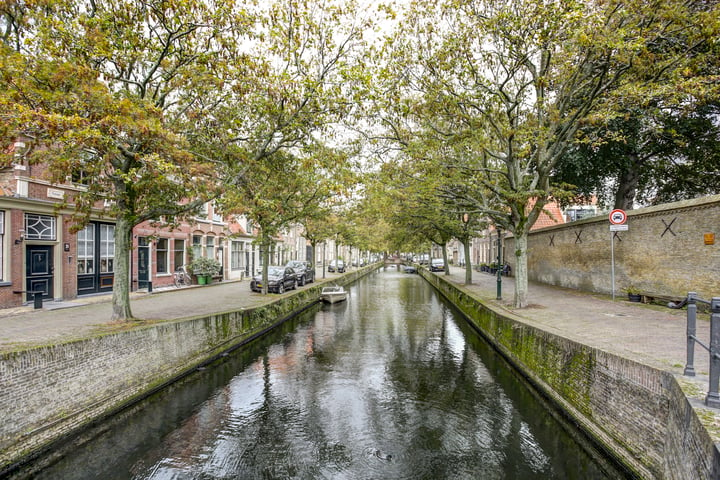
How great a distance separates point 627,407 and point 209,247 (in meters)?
25.7

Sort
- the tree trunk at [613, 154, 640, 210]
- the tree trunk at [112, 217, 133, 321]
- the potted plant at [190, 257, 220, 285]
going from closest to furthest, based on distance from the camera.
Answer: the tree trunk at [112, 217, 133, 321] < the tree trunk at [613, 154, 640, 210] < the potted plant at [190, 257, 220, 285]

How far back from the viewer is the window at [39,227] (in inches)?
538

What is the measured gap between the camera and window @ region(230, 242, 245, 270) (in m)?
29.8

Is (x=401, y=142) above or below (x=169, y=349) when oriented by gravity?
above

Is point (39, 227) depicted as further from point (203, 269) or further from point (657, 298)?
point (657, 298)

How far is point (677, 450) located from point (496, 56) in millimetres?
9893

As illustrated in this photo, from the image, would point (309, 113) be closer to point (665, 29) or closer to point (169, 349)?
point (169, 349)

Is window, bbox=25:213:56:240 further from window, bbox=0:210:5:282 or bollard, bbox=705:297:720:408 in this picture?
bollard, bbox=705:297:720:408

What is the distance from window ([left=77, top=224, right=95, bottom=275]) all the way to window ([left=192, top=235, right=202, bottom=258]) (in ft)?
23.8

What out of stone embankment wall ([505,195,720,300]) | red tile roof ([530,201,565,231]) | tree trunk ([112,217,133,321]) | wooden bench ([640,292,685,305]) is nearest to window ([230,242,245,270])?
tree trunk ([112,217,133,321])

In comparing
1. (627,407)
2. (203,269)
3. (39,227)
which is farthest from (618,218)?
(203,269)

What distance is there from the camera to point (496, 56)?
10609mm

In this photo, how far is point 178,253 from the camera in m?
23.1

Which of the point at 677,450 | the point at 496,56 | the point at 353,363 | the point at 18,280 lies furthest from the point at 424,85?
the point at 18,280
